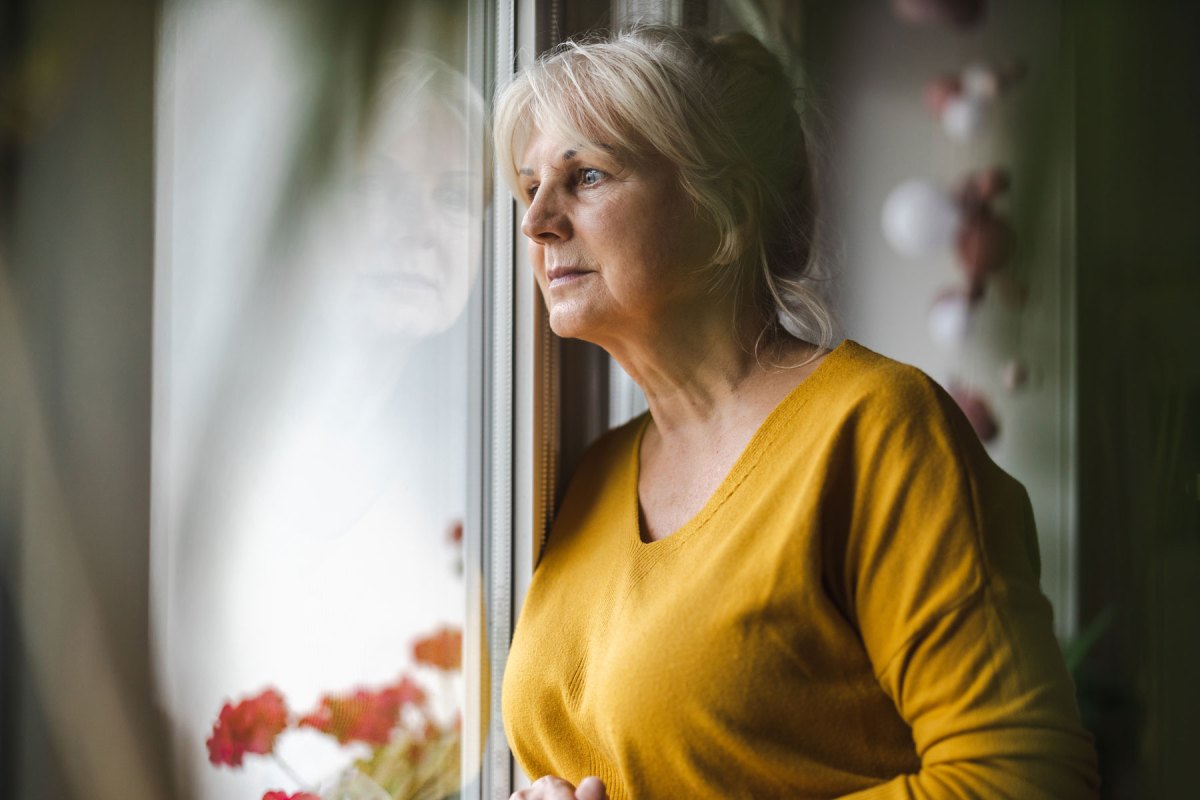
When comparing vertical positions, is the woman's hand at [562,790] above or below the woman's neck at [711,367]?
below

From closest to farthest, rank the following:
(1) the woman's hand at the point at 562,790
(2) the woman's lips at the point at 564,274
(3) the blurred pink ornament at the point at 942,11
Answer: (3) the blurred pink ornament at the point at 942,11, (1) the woman's hand at the point at 562,790, (2) the woman's lips at the point at 564,274

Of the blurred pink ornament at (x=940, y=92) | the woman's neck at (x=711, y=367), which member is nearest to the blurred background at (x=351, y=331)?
the blurred pink ornament at (x=940, y=92)

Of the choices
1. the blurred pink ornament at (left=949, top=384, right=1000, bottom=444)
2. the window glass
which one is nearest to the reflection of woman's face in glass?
the window glass

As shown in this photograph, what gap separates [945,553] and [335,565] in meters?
0.60

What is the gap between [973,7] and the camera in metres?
0.72

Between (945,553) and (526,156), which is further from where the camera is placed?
(526,156)

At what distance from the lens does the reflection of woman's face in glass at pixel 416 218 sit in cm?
100

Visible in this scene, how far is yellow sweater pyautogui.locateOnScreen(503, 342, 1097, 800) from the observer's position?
0.81m

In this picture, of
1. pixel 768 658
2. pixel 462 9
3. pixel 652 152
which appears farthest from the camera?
pixel 462 9

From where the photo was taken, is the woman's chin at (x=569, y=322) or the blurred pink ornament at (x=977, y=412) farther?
the woman's chin at (x=569, y=322)

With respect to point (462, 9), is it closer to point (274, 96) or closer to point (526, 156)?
point (526, 156)

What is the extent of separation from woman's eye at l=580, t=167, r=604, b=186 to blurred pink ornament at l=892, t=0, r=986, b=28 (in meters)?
0.39

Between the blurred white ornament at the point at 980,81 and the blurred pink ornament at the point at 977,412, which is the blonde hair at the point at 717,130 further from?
the blurred white ornament at the point at 980,81

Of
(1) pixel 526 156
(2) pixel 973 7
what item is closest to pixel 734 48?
(1) pixel 526 156
